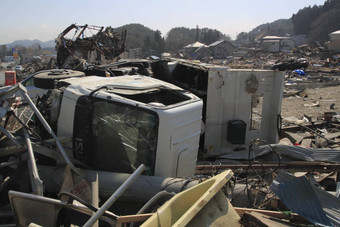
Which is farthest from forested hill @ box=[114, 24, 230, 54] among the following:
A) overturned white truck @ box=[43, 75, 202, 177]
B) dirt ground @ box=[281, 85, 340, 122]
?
overturned white truck @ box=[43, 75, 202, 177]

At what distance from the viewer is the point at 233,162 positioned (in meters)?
6.28

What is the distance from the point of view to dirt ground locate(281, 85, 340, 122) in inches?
463

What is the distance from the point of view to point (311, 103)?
14.0m

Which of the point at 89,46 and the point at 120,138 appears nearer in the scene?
the point at 120,138

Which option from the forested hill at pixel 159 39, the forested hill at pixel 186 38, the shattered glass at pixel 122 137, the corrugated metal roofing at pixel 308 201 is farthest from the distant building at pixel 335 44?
the shattered glass at pixel 122 137

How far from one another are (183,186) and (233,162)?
3194mm

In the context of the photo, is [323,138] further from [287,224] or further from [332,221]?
[287,224]

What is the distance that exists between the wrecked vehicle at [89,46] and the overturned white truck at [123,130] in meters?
9.63

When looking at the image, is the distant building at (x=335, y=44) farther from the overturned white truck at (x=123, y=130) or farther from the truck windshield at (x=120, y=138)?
the truck windshield at (x=120, y=138)

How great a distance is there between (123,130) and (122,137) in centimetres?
9

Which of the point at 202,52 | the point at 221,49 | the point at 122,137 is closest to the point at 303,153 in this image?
the point at 122,137

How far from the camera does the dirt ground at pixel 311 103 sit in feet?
38.6

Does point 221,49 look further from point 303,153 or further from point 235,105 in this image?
point 303,153

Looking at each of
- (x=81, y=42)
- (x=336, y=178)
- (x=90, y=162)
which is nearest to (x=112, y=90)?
(x=90, y=162)
